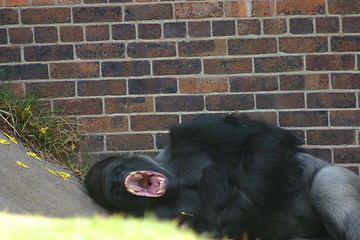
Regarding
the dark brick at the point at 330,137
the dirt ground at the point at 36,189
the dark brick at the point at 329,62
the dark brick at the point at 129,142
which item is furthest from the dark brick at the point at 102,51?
the dark brick at the point at 330,137

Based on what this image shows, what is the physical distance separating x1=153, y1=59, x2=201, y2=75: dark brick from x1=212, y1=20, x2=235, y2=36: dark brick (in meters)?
0.28

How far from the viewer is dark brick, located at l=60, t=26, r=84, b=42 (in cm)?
582

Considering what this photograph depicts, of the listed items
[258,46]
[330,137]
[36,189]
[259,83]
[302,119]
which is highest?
[258,46]

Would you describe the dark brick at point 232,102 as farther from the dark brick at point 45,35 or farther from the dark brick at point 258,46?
the dark brick at point 45,35

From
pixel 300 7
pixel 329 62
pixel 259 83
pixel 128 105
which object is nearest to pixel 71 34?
pixel 128 105

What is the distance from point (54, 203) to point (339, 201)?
6.05 feet

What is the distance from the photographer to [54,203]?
16.1 ft

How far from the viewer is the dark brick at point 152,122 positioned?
582 cm

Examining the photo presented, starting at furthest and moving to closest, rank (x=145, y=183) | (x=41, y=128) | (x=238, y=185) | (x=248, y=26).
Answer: (x=248, y=26) < (x=41, y=128) < (x=145, y=183) < (x=238, y=185)

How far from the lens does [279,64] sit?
19.0 feet

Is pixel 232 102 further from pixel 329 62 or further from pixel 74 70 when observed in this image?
pixel 74 70

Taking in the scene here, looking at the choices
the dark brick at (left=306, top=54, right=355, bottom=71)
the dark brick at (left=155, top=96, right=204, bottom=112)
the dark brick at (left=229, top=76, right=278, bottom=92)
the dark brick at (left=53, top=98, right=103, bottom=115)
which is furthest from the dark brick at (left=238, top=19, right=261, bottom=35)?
the dark brick at (left=53, top=98, right=103, bottom=115)

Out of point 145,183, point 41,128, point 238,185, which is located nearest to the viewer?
point 238,185

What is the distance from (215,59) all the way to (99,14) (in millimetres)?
977
